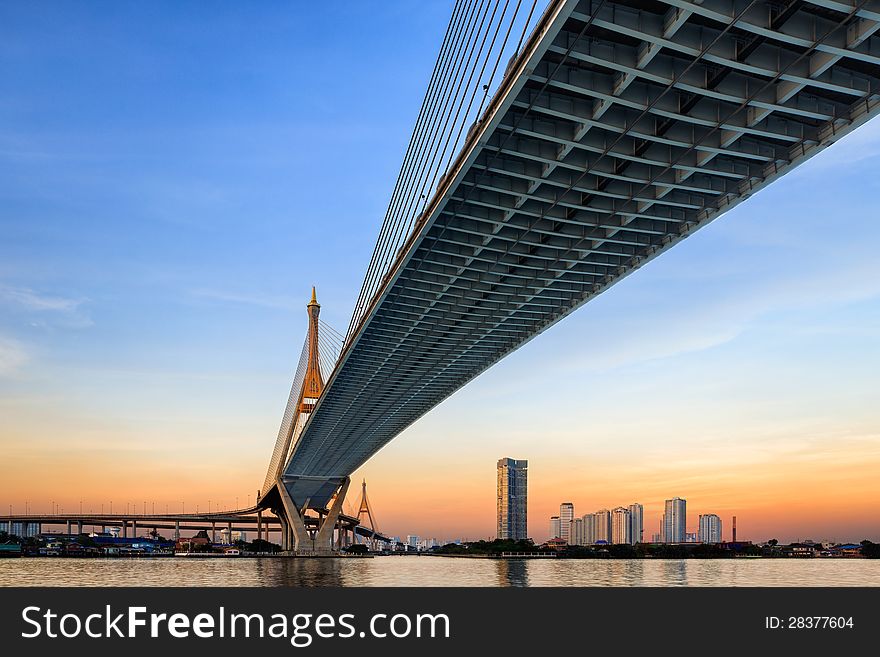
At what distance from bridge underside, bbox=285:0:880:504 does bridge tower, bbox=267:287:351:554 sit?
45.8 metres

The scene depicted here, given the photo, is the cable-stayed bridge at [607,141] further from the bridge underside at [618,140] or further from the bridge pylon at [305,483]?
the bridge pylon at [305,483]

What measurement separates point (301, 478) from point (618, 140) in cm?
7377

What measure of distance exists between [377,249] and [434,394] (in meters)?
15.7

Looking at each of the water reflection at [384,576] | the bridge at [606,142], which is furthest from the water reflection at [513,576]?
the bridge at [606,142]

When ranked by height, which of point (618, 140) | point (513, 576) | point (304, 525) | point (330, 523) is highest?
point (618, 140)

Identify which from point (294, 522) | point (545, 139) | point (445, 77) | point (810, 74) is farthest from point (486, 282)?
point (294, 522)

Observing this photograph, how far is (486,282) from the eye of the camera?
91.2 feet

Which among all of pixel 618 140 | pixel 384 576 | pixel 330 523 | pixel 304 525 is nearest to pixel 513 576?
pixel 384 576

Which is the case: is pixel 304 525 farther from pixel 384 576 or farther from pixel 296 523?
pixel 384 576

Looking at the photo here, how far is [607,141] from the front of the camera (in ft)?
61.7

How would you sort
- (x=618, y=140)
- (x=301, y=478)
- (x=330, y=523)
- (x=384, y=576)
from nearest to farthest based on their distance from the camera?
(x=618, y=140) < (x=384, y=576) < (x=301, y=478) < (x=330, y=523)

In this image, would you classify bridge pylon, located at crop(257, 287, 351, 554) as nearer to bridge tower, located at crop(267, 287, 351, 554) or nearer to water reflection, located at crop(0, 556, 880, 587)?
bridge tower, located at crop(267, 287, 351, 554)

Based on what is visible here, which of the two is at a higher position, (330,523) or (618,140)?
(618,140)
